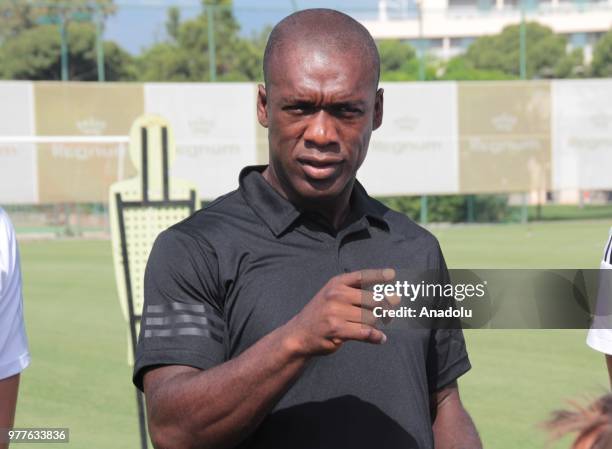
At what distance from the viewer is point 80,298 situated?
14242mm

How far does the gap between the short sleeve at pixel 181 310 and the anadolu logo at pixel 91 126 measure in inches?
844

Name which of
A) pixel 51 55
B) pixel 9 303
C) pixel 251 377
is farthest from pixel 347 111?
pixel 51 55

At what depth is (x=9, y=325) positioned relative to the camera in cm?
281

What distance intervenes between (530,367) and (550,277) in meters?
7.60

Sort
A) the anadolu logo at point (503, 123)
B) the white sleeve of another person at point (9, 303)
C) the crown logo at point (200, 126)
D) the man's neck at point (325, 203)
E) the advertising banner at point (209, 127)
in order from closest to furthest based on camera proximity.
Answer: the man's neck at point (325, 203), the white sleeve of another person at point (9, 303), the advertising banner at point (209, 127), the crown logo at point (200, 126), the anadolu logo at point (503, 123)

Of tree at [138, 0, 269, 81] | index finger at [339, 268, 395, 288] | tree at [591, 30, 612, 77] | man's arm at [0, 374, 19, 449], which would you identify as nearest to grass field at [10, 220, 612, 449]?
index finger at [339, 268, 395, 288]

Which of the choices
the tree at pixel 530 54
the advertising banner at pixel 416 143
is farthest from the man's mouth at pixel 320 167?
the tree at pixel 530 54

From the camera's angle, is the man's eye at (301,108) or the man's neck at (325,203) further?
the man's neck at (325,203)

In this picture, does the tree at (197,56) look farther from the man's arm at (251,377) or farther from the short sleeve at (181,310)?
the man's arm at (251,377)

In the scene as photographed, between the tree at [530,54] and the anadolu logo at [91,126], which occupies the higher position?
the tree at [530,54]

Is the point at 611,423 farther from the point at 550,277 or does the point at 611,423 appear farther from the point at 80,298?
the point at 80,298

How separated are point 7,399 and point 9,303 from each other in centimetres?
26

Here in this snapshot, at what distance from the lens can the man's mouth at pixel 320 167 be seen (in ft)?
7.04

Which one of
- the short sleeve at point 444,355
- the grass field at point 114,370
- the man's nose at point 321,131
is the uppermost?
the man's nose at point 321,131
